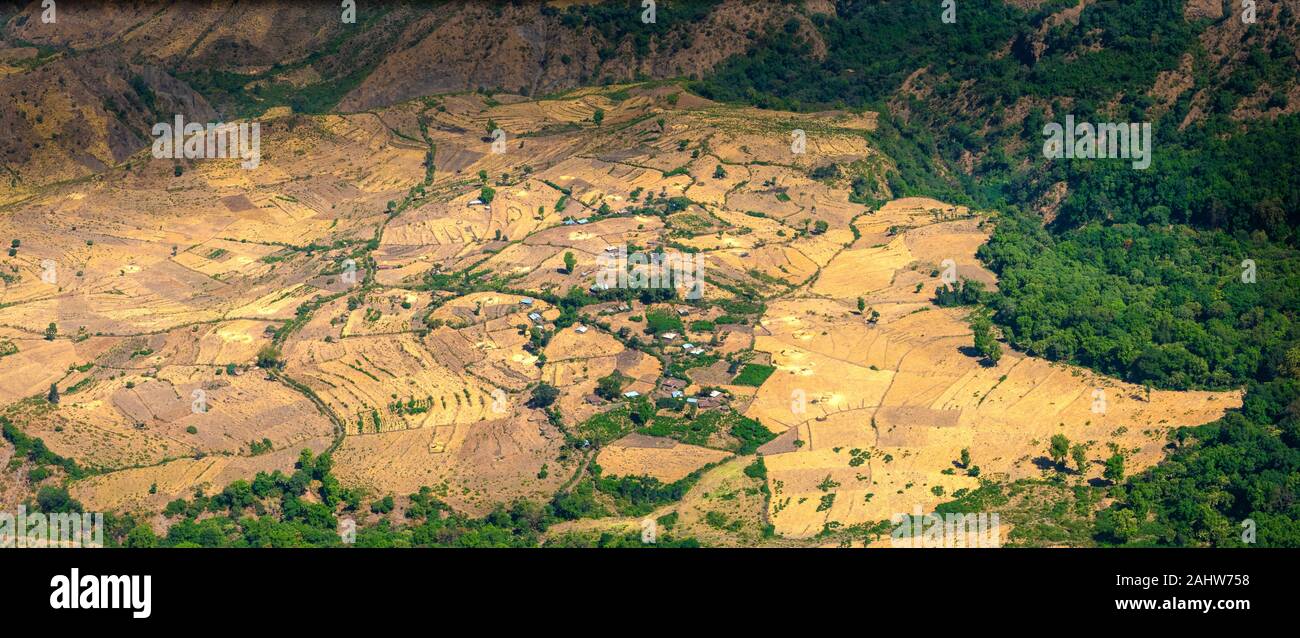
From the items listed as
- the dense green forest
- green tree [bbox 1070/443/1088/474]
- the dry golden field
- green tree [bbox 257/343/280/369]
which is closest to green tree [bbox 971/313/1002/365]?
the dry golden field

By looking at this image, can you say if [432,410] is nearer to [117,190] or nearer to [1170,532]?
[1170,532]

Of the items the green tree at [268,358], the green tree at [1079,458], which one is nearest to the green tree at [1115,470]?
the green tree at [1079,458]

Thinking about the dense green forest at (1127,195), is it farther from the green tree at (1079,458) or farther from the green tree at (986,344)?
the green tree at (1079,458)

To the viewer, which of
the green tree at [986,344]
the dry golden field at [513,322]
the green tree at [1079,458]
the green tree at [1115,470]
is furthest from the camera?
the green tree at [986,344]

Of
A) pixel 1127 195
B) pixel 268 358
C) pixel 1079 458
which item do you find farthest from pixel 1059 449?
pixel 268 358

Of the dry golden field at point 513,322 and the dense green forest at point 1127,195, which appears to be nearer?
the dense green forest at point 1127,195

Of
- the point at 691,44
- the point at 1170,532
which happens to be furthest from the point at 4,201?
the point at 1170,532

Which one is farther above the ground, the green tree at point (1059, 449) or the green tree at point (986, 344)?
the green tree at point (986, 344)

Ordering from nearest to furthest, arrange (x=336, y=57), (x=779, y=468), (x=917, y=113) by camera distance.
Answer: (x=779, y=468)
(x=917, y=113)
(x=336, y=57)

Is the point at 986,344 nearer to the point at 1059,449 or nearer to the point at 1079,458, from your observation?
the point at 1059,449

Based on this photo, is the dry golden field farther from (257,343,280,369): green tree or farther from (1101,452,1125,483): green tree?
(1101,452,1125,483): green tree

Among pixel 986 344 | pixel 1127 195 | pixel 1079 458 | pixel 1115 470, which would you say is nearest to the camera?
pixel 1115 470
